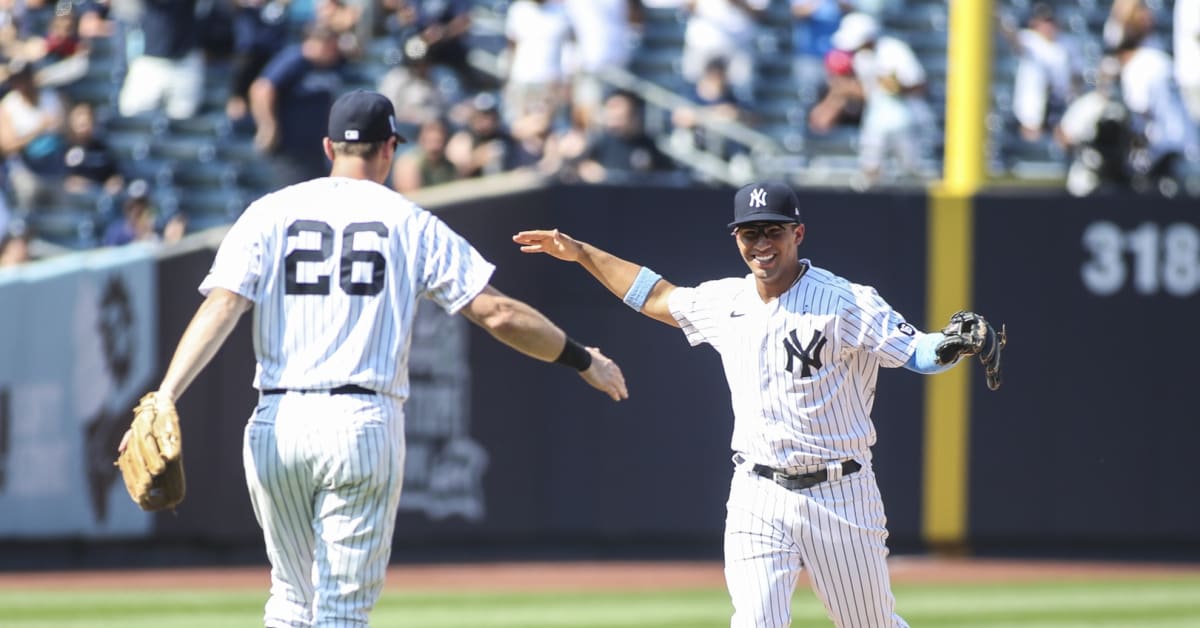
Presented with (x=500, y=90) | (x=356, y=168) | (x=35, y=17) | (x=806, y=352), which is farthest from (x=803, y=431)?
(x=35, y=17)

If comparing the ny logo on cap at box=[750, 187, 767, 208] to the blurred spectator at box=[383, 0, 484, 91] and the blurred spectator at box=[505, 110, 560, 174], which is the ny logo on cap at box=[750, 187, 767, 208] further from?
the blurred spectator at box=[383, 0, 484, 91]

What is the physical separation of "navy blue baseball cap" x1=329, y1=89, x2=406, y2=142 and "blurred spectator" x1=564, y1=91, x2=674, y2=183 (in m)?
7.79

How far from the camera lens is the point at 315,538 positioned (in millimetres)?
5359

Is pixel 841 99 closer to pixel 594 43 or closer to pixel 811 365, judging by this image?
pixel 594 43

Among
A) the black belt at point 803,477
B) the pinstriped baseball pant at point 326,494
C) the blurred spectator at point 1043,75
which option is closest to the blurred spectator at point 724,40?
the blurred spectator at point 1043,75

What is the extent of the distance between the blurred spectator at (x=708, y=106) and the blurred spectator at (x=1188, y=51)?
3.88m

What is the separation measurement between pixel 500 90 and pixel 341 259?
33.0ft

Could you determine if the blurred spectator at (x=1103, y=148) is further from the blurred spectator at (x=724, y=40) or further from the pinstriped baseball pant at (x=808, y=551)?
the pinstriped baseball pant at (x=808, y=551)

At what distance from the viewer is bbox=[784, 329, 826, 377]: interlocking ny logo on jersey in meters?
5.79

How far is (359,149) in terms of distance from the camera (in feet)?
18.2

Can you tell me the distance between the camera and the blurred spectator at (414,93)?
45.6 feet

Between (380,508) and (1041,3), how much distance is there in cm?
1322

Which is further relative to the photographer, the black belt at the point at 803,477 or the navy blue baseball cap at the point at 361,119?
the black belt at the point at 803,477

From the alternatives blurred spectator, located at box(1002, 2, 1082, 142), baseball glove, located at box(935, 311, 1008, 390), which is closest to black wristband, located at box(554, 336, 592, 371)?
baseball glove, located at box(935, 311, 1008, 390)
